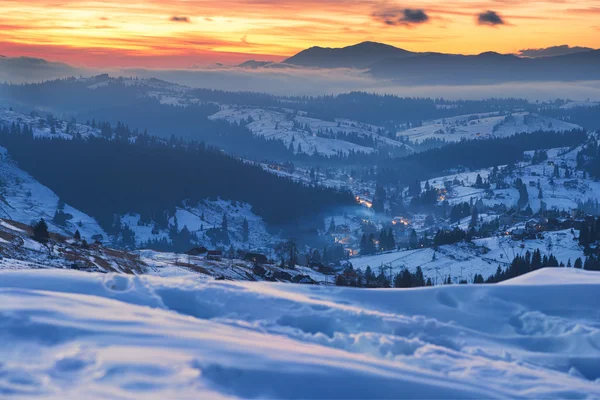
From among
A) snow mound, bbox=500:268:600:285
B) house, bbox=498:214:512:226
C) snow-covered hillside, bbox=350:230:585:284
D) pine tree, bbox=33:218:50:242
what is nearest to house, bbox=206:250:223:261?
pine tree, bbox=33:218:50:242

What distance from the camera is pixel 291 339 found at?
1545cm

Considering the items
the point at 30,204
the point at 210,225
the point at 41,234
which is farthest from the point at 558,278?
the point at 30,204

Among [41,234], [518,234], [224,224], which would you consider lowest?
[224,224]

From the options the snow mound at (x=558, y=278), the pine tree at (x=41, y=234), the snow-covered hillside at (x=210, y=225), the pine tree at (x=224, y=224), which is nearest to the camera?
the snow mound at (x=558, y=278)

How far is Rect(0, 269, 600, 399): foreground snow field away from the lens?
12680 millimetres

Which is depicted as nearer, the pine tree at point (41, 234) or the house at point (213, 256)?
the pine tree at point (41, 234)

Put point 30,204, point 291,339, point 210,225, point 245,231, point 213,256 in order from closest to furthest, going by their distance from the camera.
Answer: point 291,339
point 213,256
point 30,204
point 245,231
point 210,225

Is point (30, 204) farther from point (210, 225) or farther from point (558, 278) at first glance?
point (558, 278)

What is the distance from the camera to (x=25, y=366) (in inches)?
510

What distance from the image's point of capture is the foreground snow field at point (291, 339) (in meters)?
12.7

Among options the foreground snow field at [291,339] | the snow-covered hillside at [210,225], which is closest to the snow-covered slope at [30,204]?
the snow-covered hillside at [210,225]

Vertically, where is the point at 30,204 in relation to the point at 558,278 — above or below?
below

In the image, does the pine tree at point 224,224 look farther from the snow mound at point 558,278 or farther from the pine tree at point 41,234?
the snow mound at point 558,278

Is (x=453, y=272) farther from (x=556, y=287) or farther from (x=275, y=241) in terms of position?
(x=556, y=287)
